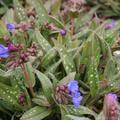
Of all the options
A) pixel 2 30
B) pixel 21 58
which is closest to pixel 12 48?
pixel 21 58

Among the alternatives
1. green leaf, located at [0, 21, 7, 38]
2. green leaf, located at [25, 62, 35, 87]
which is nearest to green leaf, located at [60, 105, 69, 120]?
green leaf, located at [25, 62, 35, 87]

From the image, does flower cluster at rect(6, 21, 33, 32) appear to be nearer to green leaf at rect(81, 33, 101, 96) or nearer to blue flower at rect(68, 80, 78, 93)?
green leaf at rect(81, 33, 101, 96)

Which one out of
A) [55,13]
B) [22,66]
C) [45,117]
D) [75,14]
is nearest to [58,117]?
[45,117]

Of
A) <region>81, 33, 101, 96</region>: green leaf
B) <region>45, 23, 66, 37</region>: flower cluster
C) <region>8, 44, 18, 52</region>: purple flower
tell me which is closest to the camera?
<region>8, 44, 18, 52</region>: purple flower

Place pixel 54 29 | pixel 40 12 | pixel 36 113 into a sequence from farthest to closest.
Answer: pixel 40 12 → pixel 54 29 → pixel 36 113

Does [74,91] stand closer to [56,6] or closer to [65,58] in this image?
[65,58]

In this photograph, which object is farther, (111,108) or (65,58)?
(65,58)
